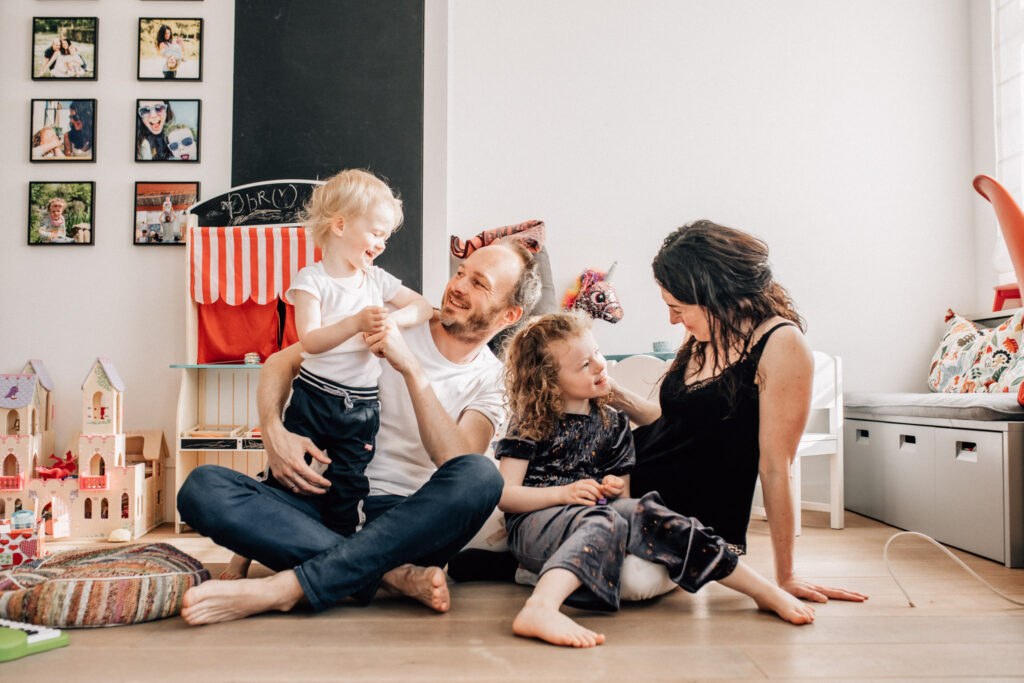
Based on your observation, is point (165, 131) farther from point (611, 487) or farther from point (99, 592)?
point (611, 487)

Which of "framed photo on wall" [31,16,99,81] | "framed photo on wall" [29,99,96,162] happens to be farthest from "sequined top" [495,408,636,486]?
"framed photo on wall" [31,16,99,81]

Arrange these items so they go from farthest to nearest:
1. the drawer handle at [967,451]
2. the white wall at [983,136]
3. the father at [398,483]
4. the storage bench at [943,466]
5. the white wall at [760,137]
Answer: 1. the white wall at [760,137]
2. the white wall at [983,136]
3. the drawer handle at [967,451]
4. the storage bench at [943,466]
5. the father at [398,483]

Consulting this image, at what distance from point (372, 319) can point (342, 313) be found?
0.72 feet

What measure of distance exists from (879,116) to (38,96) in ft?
13.1

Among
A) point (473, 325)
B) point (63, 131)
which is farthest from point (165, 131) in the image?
point (473, 325)

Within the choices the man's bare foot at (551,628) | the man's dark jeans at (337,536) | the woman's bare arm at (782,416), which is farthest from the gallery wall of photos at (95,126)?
the woman's bare arm at (782,416)

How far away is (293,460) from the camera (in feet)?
5.29

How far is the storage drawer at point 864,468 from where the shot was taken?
9.55ft

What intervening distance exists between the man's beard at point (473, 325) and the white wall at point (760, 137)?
1706 millimetres

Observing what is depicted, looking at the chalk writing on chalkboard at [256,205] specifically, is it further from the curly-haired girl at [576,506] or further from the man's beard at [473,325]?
the curly-haired girl at [576,506]

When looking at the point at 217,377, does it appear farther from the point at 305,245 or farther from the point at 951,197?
the point at 951,197

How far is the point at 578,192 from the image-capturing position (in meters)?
3.48

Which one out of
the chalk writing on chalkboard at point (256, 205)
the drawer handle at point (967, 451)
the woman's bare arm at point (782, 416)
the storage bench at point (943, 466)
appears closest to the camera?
the woman's bare arm at point (782, 416)

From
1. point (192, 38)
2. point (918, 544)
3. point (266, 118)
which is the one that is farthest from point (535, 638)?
point (192, 38)
